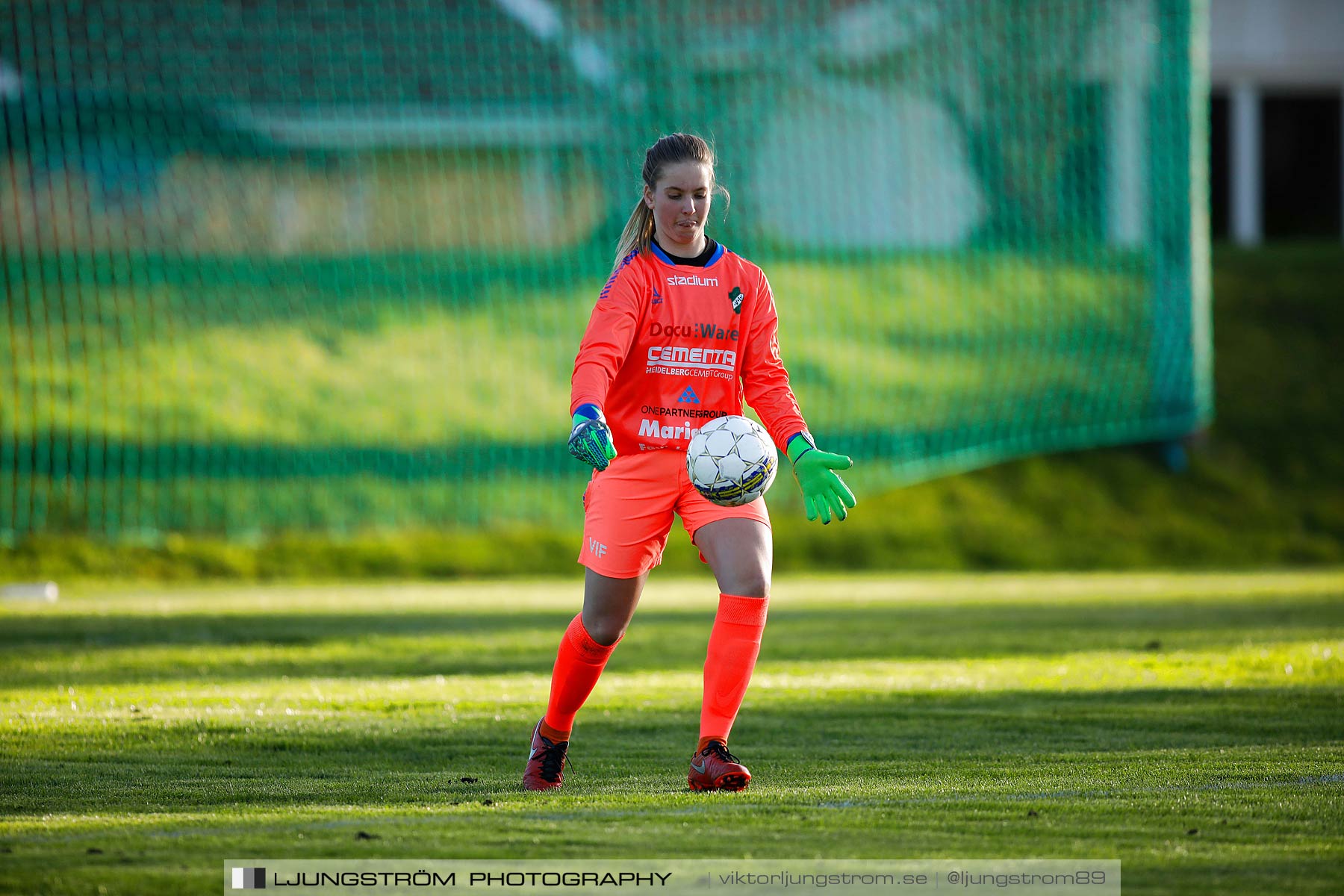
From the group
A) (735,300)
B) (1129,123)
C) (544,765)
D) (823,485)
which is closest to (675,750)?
(544,765)

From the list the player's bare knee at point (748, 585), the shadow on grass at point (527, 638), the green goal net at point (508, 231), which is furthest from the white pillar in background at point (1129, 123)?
the player's bare knee at point (748, 585)

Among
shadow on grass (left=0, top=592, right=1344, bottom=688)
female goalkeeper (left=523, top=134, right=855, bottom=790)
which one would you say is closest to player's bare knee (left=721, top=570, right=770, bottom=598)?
female goalkeeper (left=523, top=134, right=855, bottom=790)

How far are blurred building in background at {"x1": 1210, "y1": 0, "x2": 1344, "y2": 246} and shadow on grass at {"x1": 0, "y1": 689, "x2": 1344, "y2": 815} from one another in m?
21.9

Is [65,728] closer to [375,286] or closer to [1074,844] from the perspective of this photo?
[1074,844]

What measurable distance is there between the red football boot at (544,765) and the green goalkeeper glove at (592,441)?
1065 mm

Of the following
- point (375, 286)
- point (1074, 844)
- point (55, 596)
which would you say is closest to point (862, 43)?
point (375, 286)

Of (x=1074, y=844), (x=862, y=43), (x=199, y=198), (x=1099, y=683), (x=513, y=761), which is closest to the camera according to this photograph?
(x=1074, y=844)

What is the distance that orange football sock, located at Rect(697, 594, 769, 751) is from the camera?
523 cm

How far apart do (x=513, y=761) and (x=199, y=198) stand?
502 inches

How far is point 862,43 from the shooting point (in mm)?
19453

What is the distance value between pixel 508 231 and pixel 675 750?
11898 millimetres

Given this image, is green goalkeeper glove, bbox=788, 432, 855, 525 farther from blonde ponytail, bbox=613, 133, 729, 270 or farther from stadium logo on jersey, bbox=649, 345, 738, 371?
blonde ponytail, bbox=613, 133, 729, 270

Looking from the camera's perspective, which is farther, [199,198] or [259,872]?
[199,198]

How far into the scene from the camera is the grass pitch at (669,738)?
4266 millimetres
